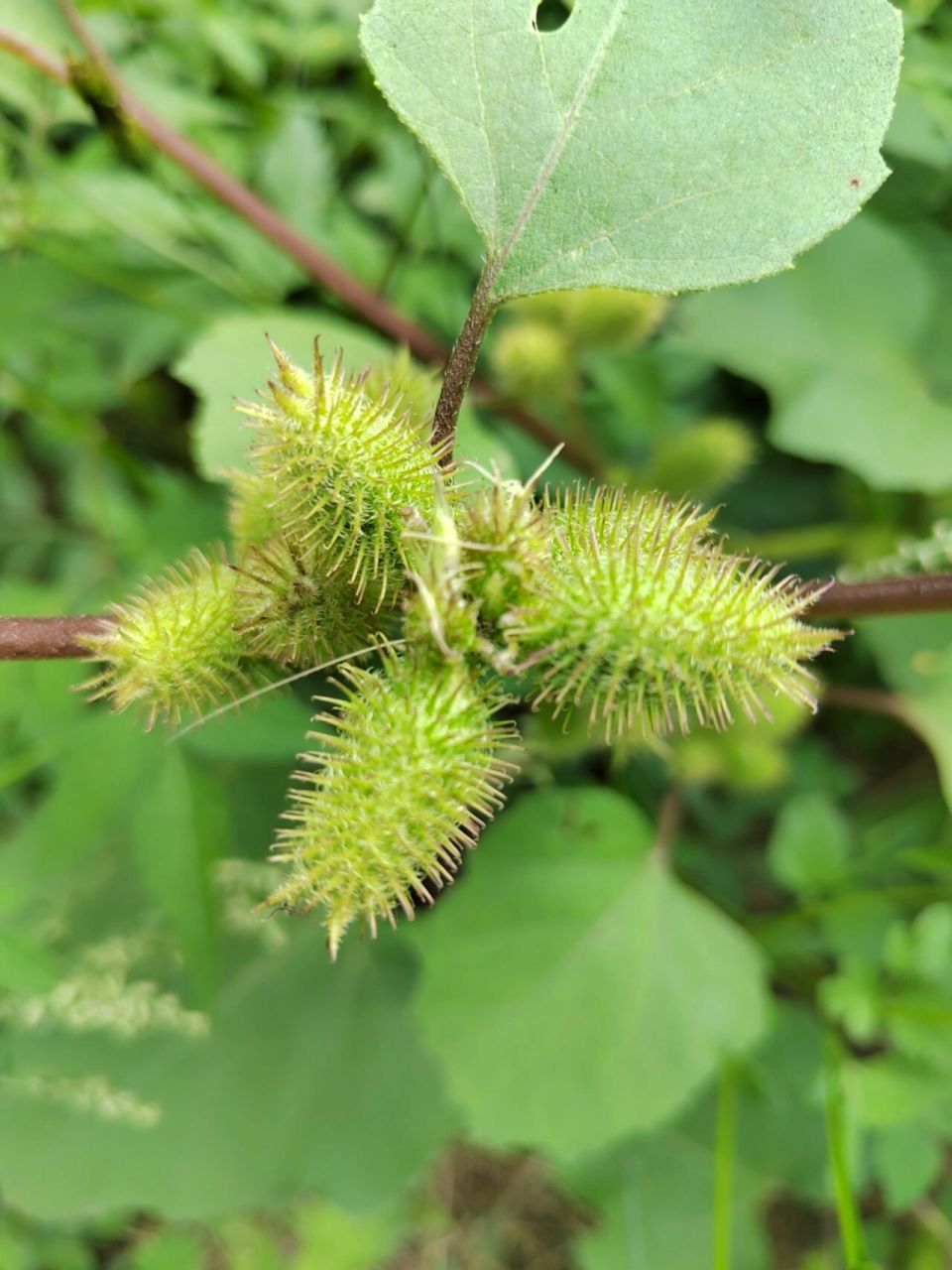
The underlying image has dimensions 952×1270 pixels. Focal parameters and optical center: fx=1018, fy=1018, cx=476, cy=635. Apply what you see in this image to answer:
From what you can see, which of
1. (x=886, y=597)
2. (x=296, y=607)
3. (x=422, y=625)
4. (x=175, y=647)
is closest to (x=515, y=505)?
(x=422, y=625)

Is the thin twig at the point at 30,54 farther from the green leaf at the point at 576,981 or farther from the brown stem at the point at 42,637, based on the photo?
the green leaf at the point at 576,981

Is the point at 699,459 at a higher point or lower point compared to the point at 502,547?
higher

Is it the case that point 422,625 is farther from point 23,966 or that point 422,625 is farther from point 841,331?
point 841,331

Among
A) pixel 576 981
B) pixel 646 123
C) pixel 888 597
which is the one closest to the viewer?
pixel 646 123

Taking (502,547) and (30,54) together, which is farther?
(30,54)

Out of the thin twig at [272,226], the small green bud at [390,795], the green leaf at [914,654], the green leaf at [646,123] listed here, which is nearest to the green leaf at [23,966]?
the small green bud at [390,795]

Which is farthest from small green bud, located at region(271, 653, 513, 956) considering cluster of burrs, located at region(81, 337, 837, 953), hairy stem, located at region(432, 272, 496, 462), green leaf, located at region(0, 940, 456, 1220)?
green leaf, located at region(0, 940, 456, 1220)

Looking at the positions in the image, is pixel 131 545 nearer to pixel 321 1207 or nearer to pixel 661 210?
pixel 661 210

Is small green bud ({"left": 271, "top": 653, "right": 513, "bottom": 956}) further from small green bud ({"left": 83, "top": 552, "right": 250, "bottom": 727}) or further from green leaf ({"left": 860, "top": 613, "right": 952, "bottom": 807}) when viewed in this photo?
green leaf ({"left": 860, "top": 613, "right": 952, "bottom": 807})
